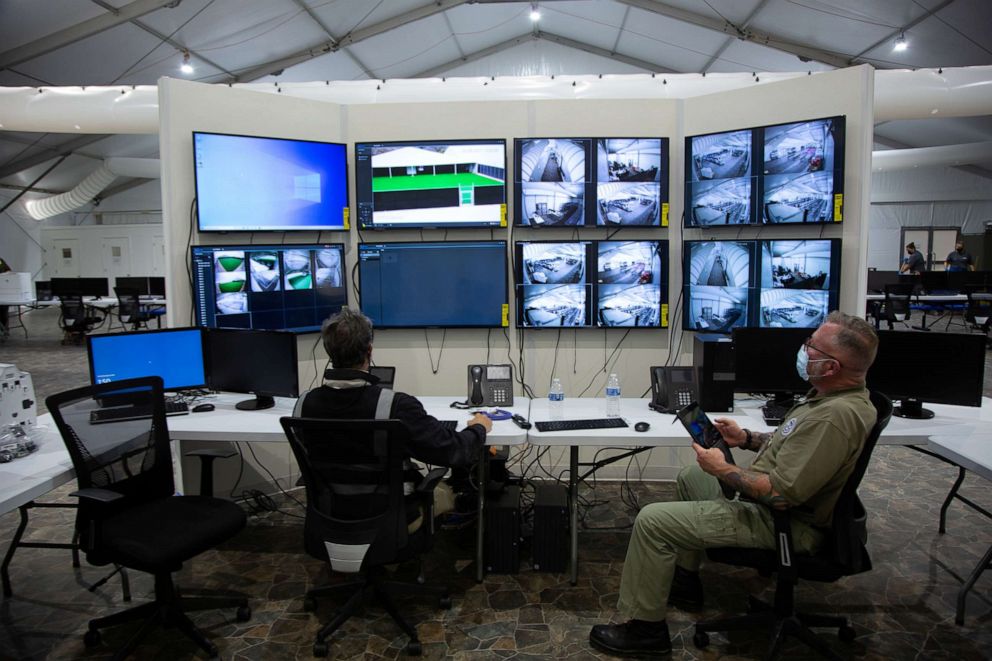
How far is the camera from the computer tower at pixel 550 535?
3039 millimetres

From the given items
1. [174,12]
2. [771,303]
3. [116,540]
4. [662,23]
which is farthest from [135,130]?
[662,23]

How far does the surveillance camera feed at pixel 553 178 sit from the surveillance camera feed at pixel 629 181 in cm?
11

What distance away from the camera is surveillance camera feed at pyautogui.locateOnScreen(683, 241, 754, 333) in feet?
12.3

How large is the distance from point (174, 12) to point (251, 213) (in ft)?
15.9

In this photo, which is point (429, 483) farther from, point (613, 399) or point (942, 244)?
point (942, 244)

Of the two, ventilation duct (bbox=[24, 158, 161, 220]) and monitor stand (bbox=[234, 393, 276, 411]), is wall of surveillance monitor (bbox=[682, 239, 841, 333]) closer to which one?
monitor stand (bbox=[234, 393, 276, 411])

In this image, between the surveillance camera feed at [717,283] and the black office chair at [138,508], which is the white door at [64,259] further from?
the surveillance camera feed at [717,283]

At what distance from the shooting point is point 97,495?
2240 mm

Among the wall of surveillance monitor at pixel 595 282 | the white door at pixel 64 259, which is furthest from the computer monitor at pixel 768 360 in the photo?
the white door at pixel 64 259

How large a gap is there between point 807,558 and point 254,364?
9.06ft

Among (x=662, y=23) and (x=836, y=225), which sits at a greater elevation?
(x=662, y=23)

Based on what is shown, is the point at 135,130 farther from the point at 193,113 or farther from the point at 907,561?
the point at 907,561

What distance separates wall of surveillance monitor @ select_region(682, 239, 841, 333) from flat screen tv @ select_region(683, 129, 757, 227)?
0.57ft

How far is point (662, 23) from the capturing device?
873cm
